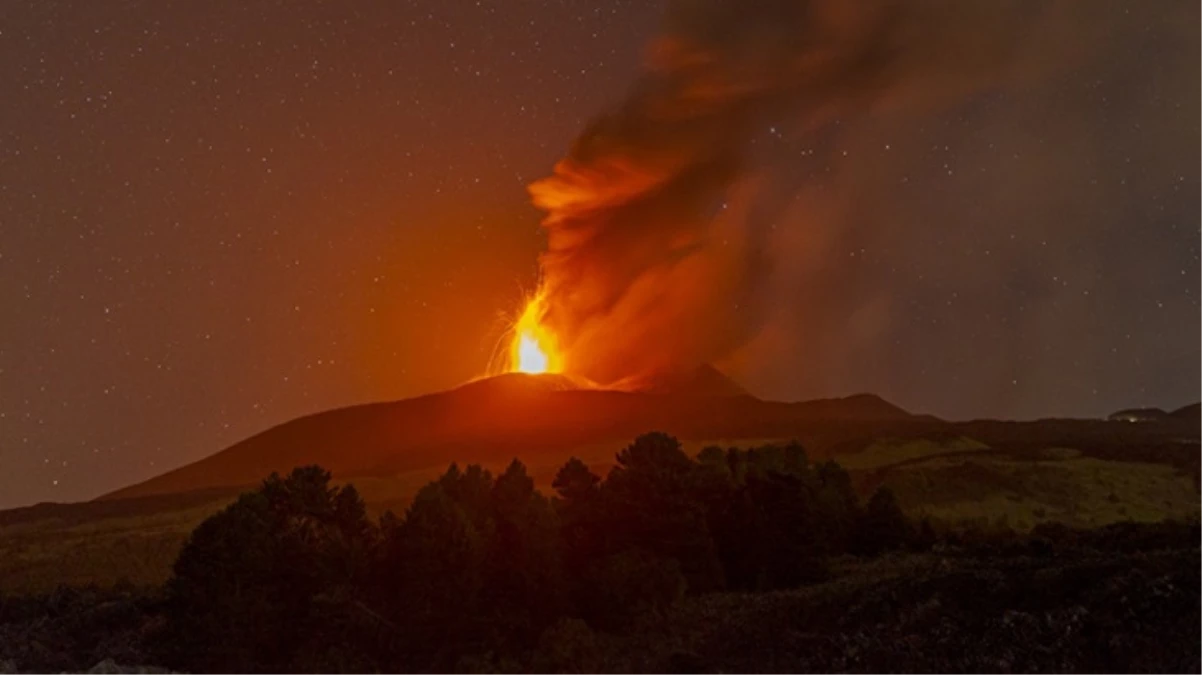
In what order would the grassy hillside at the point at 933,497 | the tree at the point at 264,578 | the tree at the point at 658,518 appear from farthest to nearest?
the grassy hillside at the point at 933,497 < the tree at the point at 658,518 < the tree at the point at 264,578

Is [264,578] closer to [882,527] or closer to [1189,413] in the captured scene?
[882,527]

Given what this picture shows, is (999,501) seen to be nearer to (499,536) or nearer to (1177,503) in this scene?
(1177,503)

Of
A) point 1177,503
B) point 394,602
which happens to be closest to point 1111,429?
point 1177,503

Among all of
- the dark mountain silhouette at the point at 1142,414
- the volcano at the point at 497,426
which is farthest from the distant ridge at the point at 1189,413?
the volcano at the point at 497,426

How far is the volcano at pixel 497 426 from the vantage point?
393 ft

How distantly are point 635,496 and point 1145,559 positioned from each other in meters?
13.3

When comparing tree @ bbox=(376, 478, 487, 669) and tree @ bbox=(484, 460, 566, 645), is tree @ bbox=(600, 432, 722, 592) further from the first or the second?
tree @ bbox=(376, 478, 487, 669)

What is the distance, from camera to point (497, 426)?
142 m

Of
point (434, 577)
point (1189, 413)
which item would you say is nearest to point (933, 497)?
point (434, 577)

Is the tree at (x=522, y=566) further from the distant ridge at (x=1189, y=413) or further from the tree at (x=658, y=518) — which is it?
the distant ridge at (x=1189, y=413)

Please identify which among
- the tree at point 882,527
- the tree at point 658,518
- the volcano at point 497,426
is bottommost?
the tree at point 882,527

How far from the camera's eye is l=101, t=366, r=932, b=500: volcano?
120 m

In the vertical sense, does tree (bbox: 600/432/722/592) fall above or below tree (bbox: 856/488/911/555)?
above

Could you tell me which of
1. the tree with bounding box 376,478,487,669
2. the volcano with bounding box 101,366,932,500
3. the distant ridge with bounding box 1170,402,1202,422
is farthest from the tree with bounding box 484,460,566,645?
the distant ridge with bounding box 1170,402,1202,422
